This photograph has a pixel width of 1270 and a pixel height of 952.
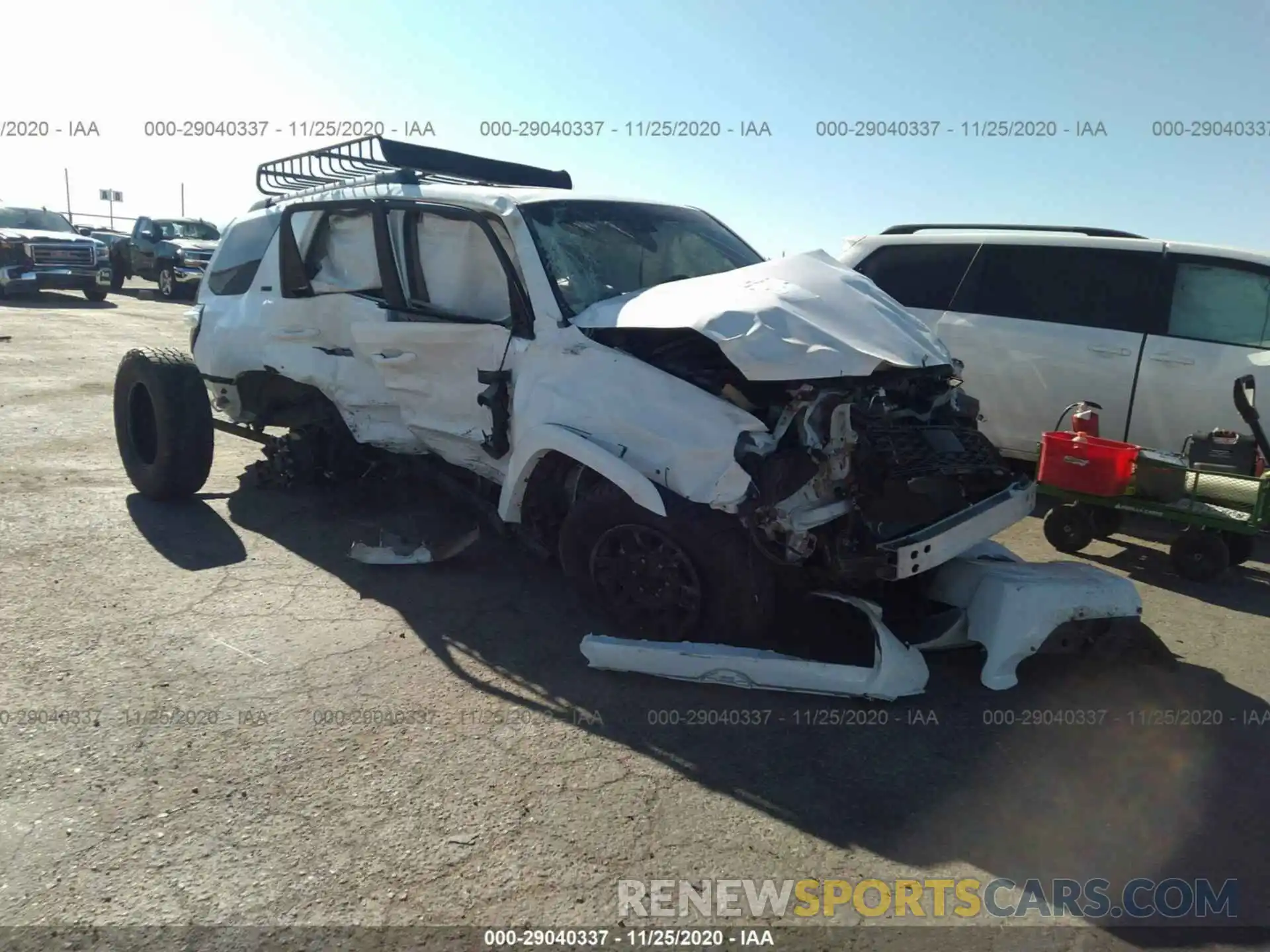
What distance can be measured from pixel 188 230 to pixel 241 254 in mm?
18766

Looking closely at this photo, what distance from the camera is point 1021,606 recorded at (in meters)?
3.63

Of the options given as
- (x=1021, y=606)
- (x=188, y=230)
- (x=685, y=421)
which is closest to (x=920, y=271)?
(x=1021, y=606)

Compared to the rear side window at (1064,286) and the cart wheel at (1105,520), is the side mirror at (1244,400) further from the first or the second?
the rear side window at (1064,286)

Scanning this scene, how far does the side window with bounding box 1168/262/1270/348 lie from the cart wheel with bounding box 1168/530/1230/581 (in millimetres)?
1548

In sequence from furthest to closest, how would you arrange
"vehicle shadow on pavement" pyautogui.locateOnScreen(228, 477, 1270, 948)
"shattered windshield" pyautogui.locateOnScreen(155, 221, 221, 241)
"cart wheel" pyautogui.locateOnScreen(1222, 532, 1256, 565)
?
1. "shattered windshield" pyautogui.locateOnScreen(155, 221, 221, 241)
2. "cart wheel" pyautogui.locateOnScreen(1222, 532, 1256, 565)
3. "vehicle shadow on pavement" pyautogui.locateOnScreen(228, 477, 1270, 948)

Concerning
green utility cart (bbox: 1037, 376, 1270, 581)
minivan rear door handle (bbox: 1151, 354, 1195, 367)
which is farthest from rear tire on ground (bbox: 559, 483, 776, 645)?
minivan rear door handle (bbox: 1151, 354, 1195, 367)

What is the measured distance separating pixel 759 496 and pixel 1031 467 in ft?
15.0

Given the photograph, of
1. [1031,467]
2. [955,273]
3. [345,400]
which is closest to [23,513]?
[345,400]

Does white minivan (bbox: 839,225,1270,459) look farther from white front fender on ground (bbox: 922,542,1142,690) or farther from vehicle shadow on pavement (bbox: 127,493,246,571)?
vehicle shadow on pavement (bbox: 127,493,246,571)

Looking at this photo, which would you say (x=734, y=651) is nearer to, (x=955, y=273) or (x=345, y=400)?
(x=345, y=400)

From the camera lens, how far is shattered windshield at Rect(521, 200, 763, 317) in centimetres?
438

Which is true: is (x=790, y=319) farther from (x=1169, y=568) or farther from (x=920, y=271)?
(x=920, y=271)

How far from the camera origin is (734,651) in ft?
11.9

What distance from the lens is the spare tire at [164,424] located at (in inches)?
223
